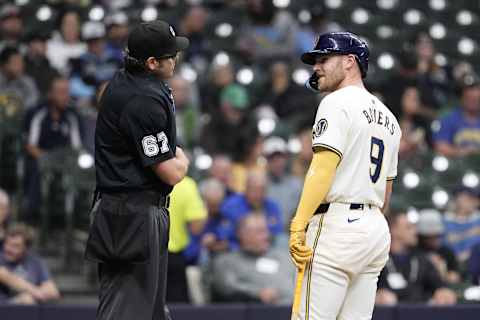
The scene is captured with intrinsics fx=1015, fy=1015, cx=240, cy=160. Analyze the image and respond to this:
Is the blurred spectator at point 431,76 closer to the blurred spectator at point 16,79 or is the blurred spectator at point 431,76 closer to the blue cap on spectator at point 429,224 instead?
the blue cap on spectator at point 429,224

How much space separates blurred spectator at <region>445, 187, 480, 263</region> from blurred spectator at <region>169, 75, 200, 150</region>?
248 cm

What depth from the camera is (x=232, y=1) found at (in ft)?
40.1

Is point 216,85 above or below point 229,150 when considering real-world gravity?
above

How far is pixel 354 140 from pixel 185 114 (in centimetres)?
515

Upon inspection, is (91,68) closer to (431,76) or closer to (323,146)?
(431,76)

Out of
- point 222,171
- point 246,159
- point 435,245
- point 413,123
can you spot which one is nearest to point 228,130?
point 246,159

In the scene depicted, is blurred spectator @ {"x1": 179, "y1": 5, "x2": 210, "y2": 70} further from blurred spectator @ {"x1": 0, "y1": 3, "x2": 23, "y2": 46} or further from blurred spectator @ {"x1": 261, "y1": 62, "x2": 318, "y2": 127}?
blurred spectator @ {"x1": 0, "y1": 3, "x2": 23, "y2": 46}

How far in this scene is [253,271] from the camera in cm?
771

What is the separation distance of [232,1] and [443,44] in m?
2.83

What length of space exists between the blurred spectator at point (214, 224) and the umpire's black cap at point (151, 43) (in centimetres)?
345

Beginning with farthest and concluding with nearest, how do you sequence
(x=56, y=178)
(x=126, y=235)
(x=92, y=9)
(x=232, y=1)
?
1. (x=232, y=1)
2. (x=92, y=9)
3. (x=56, y=178)
4. (x=126, y=235)

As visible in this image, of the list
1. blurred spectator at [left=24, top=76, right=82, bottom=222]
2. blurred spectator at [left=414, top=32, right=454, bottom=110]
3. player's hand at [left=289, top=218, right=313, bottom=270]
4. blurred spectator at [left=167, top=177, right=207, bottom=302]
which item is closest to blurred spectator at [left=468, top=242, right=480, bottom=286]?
blurred spectator at [left=167, top=177, right=207, bottom=302]

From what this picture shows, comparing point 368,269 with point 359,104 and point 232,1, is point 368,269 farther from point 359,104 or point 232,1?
point 232,1

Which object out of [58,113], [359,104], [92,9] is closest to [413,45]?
[92,9]
